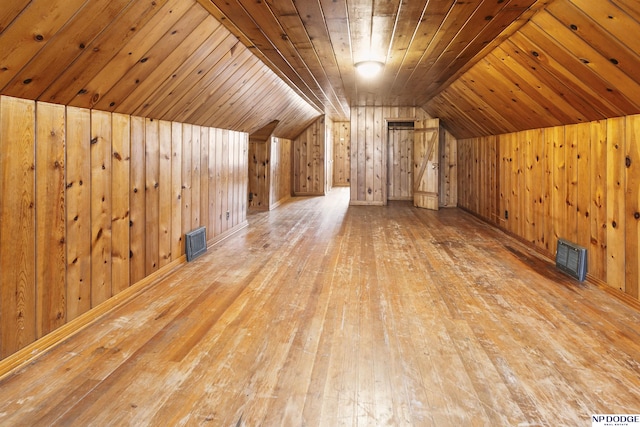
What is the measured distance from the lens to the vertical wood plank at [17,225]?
1.91m

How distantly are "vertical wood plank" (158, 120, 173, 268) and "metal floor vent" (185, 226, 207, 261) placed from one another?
0.94ft

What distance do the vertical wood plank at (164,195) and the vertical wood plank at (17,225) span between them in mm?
1387

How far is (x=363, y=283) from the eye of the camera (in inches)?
129

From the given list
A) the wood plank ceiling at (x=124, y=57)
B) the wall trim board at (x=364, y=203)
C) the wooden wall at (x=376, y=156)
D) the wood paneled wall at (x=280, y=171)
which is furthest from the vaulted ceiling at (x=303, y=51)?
the wall trim board at (x=364, y=203)

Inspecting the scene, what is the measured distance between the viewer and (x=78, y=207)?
2432 mm

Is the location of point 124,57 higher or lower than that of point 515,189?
higher

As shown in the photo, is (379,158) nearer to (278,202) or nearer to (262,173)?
(278,202)

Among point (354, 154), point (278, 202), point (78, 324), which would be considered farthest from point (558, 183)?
point (278, 202)

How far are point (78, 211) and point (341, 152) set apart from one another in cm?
1146

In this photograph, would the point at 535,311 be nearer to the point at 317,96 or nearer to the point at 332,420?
the point at 332,420

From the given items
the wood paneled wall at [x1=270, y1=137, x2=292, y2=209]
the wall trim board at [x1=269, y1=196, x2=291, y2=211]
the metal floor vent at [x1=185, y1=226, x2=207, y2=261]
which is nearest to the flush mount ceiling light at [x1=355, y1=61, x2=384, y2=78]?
the metal floor vent at [x1=185, y1=226, x2=207, y2=261]

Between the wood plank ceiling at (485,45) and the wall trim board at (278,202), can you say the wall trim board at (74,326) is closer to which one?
the wood plank ceiling at (485,45)

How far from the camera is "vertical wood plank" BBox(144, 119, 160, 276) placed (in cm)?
325

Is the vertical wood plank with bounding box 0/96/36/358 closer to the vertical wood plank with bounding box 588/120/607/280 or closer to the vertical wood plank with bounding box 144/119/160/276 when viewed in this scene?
the vertical wood plank with bounding box 144/119/160/276
